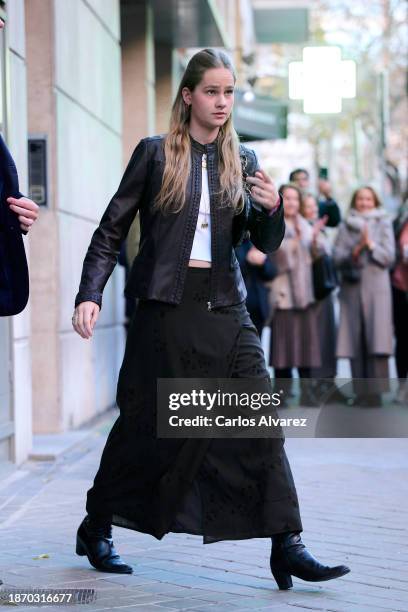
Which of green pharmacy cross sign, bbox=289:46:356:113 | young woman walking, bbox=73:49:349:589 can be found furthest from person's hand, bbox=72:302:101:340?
green pharmacy cross sign, bbox=289:46:356:113

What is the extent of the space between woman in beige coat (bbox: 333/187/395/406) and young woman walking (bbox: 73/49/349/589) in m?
7.36

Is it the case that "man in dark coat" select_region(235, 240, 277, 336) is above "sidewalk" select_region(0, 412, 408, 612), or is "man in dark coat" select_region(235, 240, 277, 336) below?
above

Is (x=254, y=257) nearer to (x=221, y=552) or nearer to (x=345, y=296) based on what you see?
(x=345, y=296)

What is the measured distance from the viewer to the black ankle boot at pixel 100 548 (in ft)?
17.9

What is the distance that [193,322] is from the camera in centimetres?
523

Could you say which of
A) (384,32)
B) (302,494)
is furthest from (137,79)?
(384,32)

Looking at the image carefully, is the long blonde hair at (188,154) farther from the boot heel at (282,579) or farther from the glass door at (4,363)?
the glass door at (4,363)

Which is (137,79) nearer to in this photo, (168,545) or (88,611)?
(168,545)

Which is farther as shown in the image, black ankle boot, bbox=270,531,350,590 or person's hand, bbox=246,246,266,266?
person's hand, bbox=246,246,266,266

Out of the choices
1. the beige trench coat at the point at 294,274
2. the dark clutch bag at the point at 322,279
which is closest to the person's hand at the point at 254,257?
the beige trench coat at the point at 294,274

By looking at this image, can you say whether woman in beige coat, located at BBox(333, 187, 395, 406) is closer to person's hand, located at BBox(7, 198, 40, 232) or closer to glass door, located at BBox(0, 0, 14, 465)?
glass door, located at BBox(0, 0, 14, 465)

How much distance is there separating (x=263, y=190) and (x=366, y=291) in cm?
775

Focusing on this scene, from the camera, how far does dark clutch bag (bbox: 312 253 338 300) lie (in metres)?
12.8

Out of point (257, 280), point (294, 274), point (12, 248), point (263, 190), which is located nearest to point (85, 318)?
point (12, 248)
